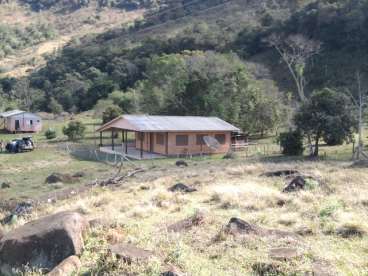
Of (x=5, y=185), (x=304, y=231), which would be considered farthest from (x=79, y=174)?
(x=304, y=231)

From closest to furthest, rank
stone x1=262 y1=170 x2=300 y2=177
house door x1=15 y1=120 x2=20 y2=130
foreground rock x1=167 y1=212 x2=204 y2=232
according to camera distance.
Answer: foreground rock x1=167 y1=212 x2=204 y2=232, stone x1=262 y1=170 x2=300 y2=177, house door x1=15 y1=120 x2=20 y2=130

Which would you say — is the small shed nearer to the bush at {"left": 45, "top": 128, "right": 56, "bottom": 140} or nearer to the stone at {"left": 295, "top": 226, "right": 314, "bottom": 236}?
the bush at {"left": 45, "top": 128, "right": 56, "bottom": 140}

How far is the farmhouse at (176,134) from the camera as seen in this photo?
35.8 meters

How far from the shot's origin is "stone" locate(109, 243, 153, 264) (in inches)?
299

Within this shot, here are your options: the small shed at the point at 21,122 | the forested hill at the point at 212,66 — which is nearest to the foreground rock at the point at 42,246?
the forested hill at the point at 212,66

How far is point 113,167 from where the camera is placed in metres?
28.1

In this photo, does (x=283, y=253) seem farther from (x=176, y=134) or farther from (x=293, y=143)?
(x=176, y=134)

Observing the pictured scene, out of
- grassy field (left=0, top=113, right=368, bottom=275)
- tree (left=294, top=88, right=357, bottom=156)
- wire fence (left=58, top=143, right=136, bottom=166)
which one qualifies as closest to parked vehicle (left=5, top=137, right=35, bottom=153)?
wire fence (left=58, top=143, right=136, bottom=166)

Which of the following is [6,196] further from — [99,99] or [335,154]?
[99,99]

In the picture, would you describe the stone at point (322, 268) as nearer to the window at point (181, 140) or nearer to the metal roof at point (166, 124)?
the metal roof at point (166, 124)

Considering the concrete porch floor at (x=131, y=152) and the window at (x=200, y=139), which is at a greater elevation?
the window at (x=200, y=139)

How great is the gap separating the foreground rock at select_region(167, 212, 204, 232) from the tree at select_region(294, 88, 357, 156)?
2118 cm

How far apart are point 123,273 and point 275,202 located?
21.5ft

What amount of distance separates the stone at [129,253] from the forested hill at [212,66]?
1490 inches
